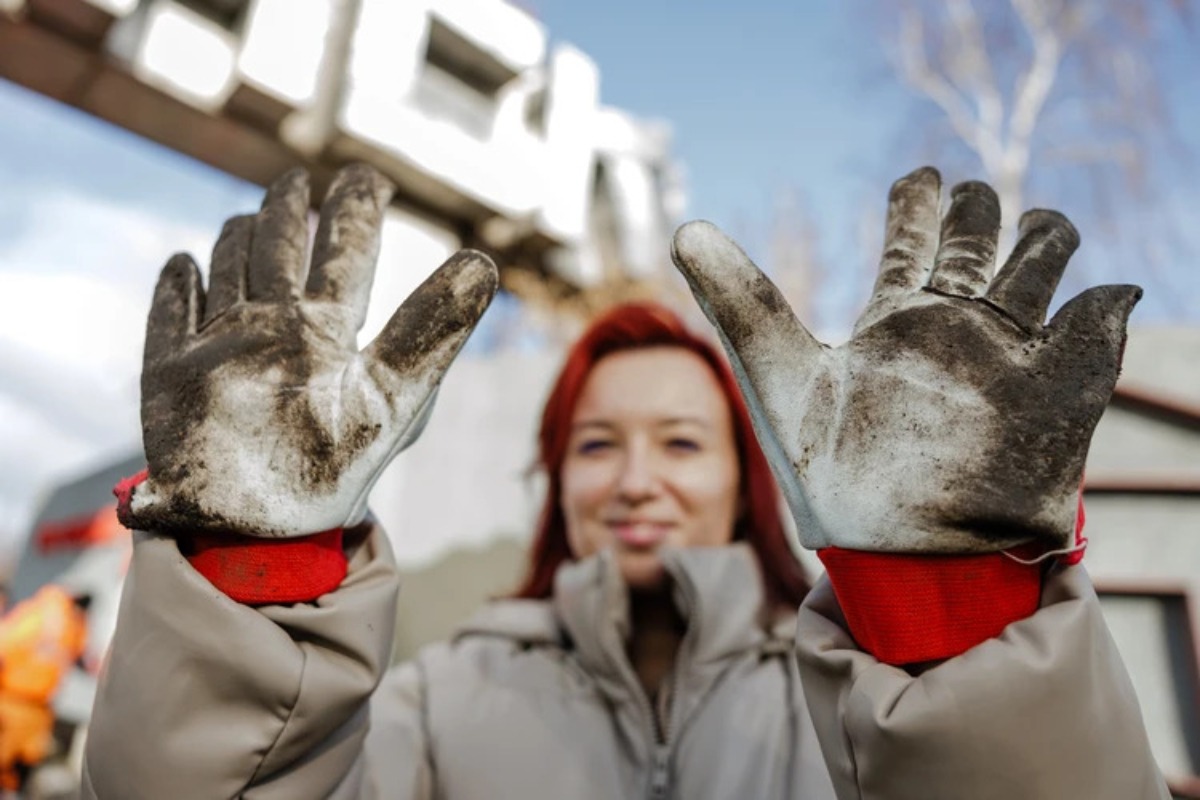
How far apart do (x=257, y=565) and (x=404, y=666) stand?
29.4 inches

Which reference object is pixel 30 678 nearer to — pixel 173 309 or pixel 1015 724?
pixel 173 309

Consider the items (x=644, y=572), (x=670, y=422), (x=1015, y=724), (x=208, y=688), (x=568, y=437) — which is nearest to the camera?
(x=1015, y=724)

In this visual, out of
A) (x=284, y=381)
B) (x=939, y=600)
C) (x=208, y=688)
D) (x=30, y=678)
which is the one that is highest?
(x=284, y=381)

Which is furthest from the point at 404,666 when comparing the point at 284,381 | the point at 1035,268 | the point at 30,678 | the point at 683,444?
the point at 30,678

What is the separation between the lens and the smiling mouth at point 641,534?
1.50m

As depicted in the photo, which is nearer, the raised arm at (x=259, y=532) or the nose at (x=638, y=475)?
the raised arm at (x=259, y=532)

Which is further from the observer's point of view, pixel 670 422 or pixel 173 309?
pixel 670 422

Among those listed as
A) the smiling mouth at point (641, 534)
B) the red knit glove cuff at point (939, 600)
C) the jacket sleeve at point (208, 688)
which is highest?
the red knit glove cuff at point (939, 600)

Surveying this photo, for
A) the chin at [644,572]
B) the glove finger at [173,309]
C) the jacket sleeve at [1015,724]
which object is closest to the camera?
the jacket sleeve at [1015,724]

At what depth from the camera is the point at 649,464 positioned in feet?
5.11

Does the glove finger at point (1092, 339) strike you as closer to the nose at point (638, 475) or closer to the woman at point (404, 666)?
the woman at point (404, 666)

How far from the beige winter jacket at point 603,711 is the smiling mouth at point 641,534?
120 millimetres

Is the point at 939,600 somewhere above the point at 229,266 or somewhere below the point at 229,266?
below

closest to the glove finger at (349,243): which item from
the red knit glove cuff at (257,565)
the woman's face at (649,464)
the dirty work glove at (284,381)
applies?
the dirty work glove at (284,381)
